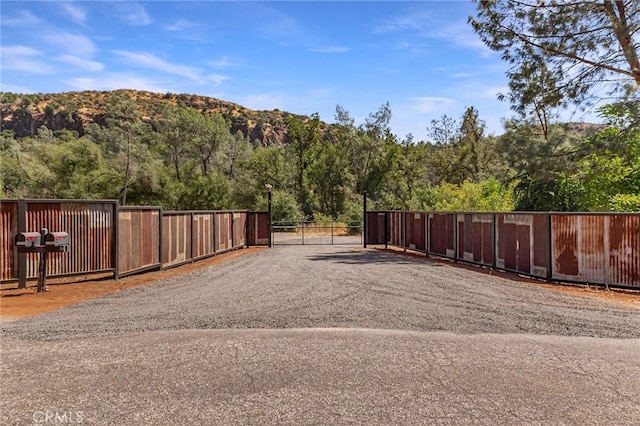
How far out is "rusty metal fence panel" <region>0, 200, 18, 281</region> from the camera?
1069 cm

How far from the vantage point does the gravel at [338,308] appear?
24.4 feet

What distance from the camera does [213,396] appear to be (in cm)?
459

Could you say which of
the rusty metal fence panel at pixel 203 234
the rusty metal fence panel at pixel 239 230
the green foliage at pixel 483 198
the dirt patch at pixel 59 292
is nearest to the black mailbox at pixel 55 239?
the dirt patch at pixel 59 292

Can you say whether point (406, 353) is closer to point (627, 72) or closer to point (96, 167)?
point (627, 72)

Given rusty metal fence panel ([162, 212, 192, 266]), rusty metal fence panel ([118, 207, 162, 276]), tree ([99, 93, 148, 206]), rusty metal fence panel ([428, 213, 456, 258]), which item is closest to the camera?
rusty metal fence panel ([118, 207, 162, 276])

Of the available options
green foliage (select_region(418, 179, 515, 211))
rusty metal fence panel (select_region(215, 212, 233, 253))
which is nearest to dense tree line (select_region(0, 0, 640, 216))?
green foliage (select_region(418, 179, 515, 211))

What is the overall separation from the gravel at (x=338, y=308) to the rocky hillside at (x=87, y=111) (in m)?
80.6

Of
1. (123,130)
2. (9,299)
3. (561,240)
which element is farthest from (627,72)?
(123,130)

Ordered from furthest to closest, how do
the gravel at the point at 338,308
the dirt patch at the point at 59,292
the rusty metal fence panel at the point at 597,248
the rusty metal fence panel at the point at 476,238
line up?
the rusty metal fence panel at the point at 476,238 < the rusty metal fence panel at the point at 597,248 < the dirt patch at the point at 59,292 < the gravel at the point at 338,308

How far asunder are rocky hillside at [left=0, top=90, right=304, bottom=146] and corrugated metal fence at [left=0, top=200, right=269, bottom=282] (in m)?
74.8

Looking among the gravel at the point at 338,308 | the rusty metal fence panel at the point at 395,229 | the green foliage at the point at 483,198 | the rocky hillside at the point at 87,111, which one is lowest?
the gravel at the point at 338,308

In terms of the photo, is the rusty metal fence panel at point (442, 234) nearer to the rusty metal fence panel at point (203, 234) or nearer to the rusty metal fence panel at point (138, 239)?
the rusty metal fence panel at point (203, 234)

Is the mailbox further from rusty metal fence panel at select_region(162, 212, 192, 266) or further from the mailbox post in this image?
rusty metal fence panel at select_region(162, 212, 192, 266)

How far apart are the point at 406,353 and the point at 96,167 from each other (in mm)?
47369
